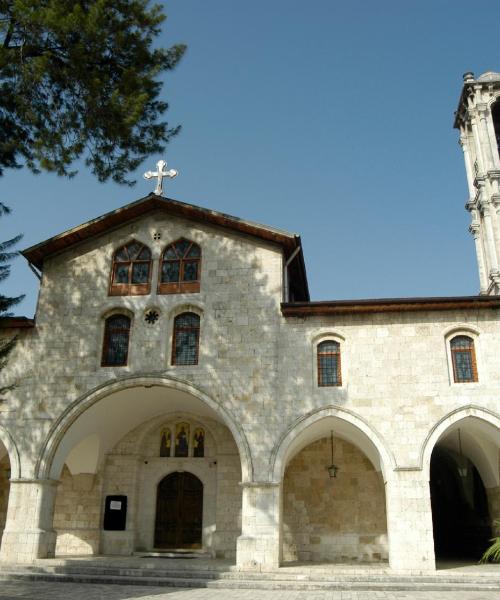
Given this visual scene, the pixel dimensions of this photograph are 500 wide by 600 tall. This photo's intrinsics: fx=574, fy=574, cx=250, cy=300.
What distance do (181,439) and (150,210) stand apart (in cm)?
710

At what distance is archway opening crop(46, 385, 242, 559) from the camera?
16.5m

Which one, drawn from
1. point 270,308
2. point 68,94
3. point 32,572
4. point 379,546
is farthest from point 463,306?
point 32,572

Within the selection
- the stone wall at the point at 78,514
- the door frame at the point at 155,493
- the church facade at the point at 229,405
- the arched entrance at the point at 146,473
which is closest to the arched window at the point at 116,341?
the church facade at the point at 229,405

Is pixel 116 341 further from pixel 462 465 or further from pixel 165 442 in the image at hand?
pixel 462 465

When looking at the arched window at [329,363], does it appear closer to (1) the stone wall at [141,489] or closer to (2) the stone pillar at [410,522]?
(2) the stone pillar at [410,522]

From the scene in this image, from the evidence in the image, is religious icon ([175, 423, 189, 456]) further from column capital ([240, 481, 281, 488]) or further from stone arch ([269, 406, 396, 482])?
stone arch ([269, 406, 396, 482])

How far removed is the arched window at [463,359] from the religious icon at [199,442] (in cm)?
771

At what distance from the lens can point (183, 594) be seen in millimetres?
11094

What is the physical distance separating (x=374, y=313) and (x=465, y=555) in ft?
28.3

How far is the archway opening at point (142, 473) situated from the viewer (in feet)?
54.2

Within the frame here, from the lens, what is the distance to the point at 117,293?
16.6 meters

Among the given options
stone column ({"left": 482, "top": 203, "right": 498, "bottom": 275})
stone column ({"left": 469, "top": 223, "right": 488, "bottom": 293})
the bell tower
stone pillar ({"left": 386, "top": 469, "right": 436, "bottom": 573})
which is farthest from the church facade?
stone column ({"left": 469, "top": 223, "right": 488, "bottom": 293})

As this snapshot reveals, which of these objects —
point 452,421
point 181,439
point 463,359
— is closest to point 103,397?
point 181,439

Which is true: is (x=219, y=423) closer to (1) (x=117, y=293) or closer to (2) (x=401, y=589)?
(1) (x=117, y=293)
